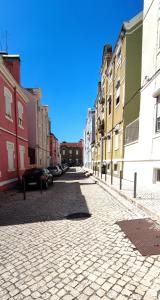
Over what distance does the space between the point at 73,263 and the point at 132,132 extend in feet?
34.5

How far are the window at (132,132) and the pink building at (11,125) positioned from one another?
848 cm

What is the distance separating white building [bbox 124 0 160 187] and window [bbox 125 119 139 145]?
0.80 meters

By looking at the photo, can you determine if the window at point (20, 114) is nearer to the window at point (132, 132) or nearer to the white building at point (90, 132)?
the window at point (132, 132)

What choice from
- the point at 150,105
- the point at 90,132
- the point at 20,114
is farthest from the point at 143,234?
the point at 90,132

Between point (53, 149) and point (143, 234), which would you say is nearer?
point (143, 234)

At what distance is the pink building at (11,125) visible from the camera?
35.0 feet

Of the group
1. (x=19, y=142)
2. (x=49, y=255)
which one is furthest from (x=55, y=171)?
(x=49, y=255)

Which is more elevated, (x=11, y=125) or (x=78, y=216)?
(x=11, y=125)

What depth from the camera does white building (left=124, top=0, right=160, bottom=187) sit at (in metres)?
Result: 8.55

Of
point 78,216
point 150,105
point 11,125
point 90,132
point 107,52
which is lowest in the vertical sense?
point 78,216

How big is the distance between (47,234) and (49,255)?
40.0 inches

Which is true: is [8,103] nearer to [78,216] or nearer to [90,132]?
[78,216]

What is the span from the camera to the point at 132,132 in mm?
12328

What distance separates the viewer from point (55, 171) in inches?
922
